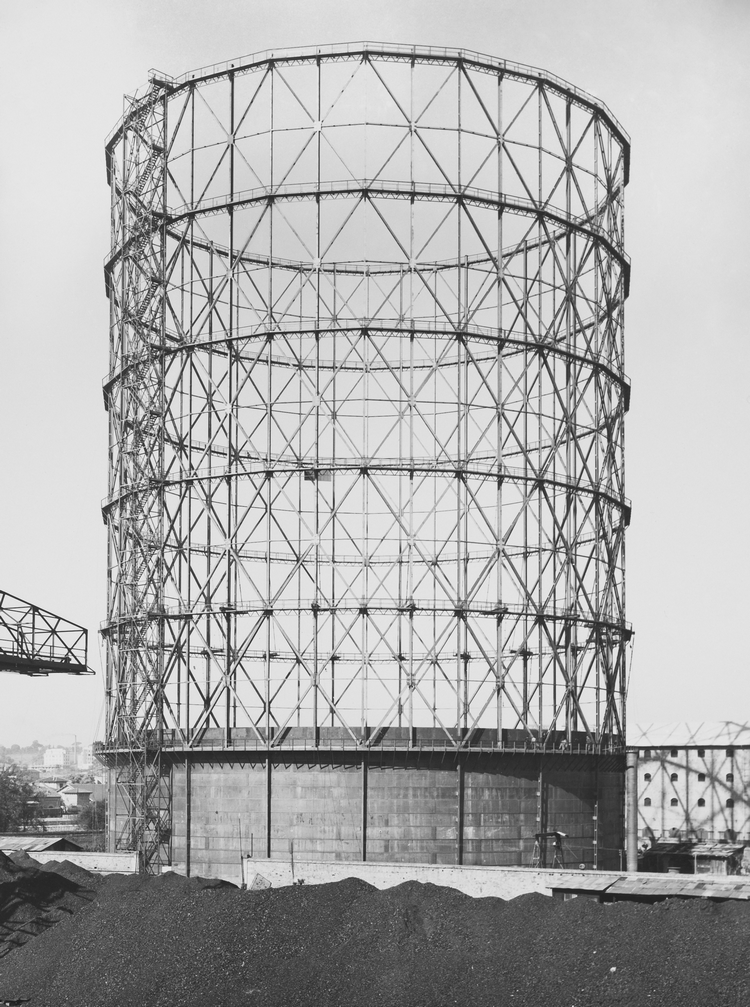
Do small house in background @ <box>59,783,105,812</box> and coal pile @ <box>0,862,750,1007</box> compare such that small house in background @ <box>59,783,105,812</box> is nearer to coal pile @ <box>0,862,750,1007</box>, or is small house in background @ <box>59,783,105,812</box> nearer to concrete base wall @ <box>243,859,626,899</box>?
concrete base wall @ <box>243,859,626,899</box>

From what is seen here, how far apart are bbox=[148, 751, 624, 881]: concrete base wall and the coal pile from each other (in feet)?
24.0

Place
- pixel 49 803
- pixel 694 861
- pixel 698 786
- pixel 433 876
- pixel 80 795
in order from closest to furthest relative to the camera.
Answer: pixel 433 876
pixel 694 861
pixel 698 786
pixel 80 795
pixel 49 803

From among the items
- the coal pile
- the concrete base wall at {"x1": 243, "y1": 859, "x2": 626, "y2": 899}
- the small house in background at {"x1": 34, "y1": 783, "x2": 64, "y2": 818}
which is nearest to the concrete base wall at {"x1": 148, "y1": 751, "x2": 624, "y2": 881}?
the concrete base wall at {"x1": 243, "y1": 859, "x2": 626, "y2": 899}

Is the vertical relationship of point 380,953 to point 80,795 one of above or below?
above

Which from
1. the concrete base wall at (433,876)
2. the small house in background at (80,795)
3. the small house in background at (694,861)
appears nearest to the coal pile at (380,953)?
the concrete base wall at (433,876)

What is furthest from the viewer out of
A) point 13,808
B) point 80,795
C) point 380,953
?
point 80,795

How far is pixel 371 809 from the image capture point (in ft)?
111

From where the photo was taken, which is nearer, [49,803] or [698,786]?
[698,786]

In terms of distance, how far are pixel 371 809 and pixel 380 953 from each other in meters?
10.8

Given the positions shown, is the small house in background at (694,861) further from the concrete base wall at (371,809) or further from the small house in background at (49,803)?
the small house in background at (49,803)

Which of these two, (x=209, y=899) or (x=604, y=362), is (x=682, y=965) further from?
(x=604, y=362)

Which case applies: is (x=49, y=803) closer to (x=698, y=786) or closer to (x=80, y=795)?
(x=80, y=795)

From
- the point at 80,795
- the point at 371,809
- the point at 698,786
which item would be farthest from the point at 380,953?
the point at 80,795

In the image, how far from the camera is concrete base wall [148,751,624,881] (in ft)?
110
